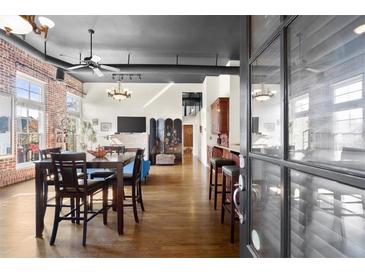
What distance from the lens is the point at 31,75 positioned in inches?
232

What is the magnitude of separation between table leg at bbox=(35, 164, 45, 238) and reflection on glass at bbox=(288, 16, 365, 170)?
271 centimetres

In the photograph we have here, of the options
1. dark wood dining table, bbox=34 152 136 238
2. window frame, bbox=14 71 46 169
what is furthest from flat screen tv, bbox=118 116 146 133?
dark wood dining table, bbox=34 152 136 238

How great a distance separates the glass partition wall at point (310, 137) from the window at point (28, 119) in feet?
20.4

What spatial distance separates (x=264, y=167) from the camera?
1.15m

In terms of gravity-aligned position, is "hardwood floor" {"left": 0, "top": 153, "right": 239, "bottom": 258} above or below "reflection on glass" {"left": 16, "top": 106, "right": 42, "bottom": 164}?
below

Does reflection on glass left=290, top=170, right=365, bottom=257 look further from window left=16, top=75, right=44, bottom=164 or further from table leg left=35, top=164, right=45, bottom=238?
window left=16, top=75, right=44, bottom=164

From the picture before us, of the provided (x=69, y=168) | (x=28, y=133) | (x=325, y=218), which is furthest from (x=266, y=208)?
(x=28, y=133)

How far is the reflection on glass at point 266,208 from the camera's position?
1043 mm

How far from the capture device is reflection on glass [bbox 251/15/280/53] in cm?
105

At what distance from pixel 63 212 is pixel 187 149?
37.9ft

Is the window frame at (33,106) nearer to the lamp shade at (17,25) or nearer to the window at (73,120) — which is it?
the window at (73,120)

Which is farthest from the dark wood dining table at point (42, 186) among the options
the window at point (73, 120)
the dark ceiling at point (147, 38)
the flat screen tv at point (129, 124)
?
the flat screen tv at point (129, 124)
